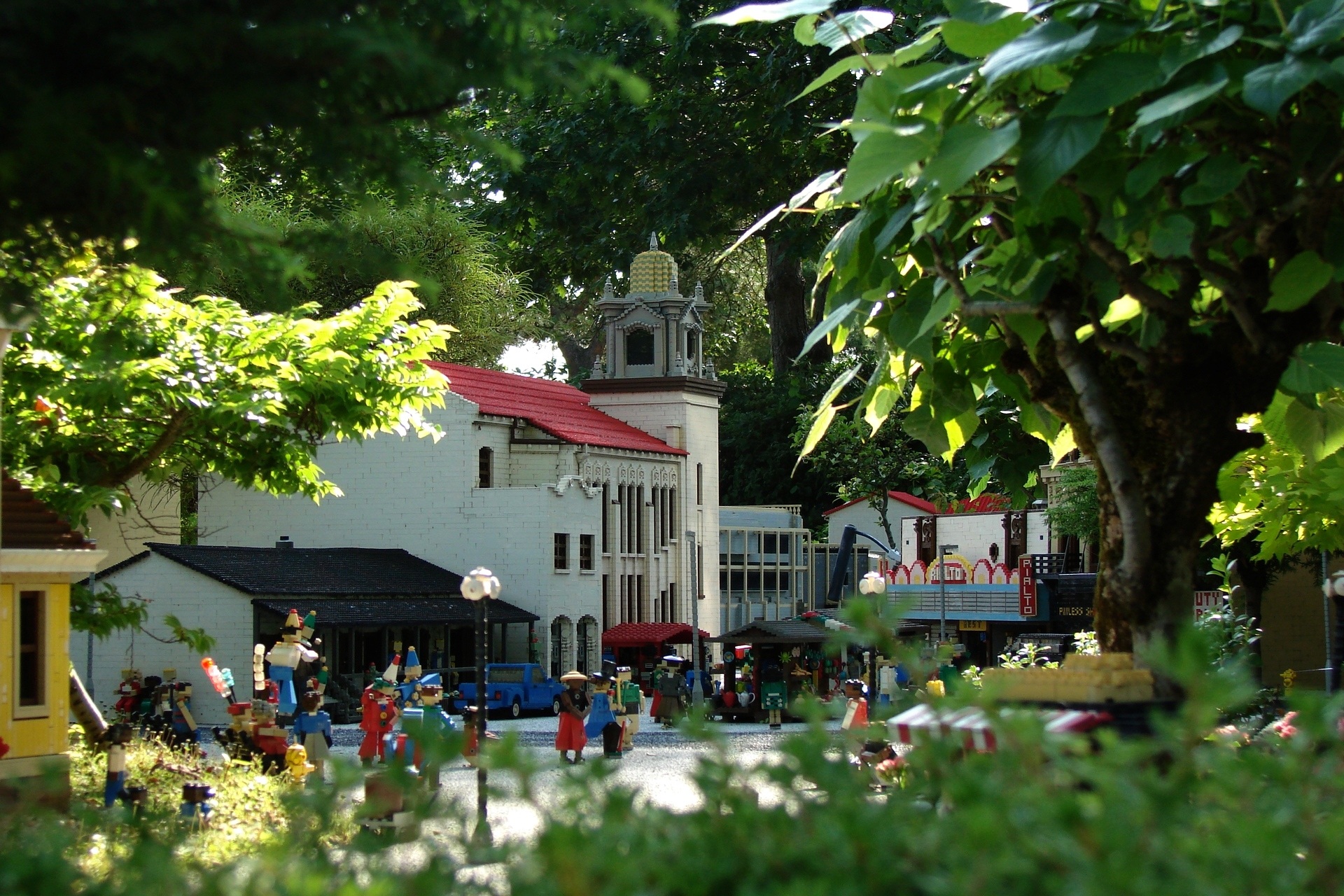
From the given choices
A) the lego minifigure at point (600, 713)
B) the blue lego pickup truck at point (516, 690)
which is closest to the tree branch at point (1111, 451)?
the lego minifigure at point (600, 713)

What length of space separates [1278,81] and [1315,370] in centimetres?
219

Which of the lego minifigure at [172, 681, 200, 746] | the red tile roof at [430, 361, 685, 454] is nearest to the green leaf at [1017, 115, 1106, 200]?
the lego minifigure at [172, 681, 200, 746]

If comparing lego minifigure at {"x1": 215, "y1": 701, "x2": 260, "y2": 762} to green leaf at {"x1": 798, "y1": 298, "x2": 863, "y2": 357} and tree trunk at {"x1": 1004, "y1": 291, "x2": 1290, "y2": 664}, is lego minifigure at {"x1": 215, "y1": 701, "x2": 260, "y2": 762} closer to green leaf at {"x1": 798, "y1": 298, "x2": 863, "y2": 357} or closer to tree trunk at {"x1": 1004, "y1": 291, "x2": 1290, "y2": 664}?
green leaf at {"x1": 798, "y1": 298, "x2": 863, "y2": 357}

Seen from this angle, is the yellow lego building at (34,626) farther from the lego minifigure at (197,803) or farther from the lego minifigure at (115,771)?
the lego minifigure at (197,803)

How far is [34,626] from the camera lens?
15.7 metres

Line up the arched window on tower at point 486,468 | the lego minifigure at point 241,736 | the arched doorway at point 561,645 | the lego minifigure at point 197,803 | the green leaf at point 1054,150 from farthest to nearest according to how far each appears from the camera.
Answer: the arched window on tower at point 486,468, the arched doorway at point 561,645, the lego minifigure at point 241,736, the lego minifigure at point 197,803, the green leaf at point 1054,150

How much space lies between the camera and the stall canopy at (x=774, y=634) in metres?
35.3

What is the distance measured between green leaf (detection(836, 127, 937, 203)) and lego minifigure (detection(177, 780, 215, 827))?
8732 mm

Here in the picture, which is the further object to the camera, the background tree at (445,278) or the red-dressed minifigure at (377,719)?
the background tree at (445,278)

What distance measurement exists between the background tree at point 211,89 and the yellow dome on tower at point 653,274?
41324 mm

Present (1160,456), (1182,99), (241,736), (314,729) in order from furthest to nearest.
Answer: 1. (314,729)
2. (241,736)
3. (1160,456)
4. (1182,99)

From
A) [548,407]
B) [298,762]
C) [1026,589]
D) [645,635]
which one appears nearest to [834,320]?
[298,762]

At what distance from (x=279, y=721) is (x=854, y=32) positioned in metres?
15.8

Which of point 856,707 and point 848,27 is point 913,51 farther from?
point 856,707
